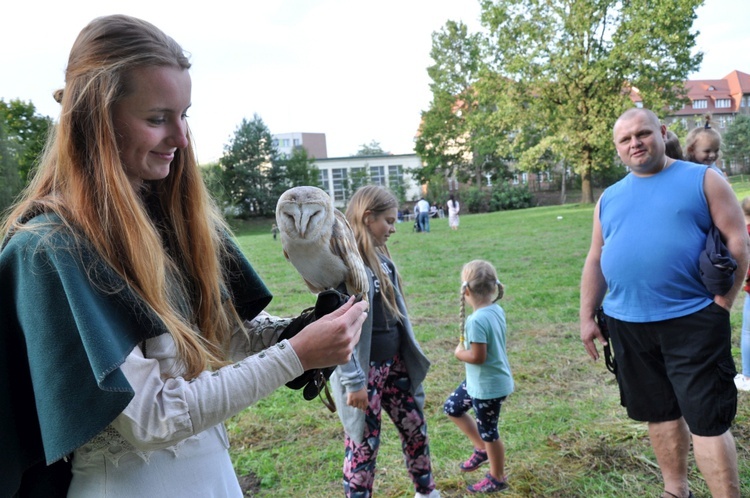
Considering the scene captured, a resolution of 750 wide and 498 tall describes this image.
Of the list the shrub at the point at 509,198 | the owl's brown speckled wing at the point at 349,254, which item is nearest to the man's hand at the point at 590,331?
the owl's brown speckled wing at the point at 349,254

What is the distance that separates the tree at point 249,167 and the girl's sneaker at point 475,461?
73.6 feet

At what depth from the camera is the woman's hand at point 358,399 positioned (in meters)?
2.68

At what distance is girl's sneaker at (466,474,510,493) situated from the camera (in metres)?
3.40

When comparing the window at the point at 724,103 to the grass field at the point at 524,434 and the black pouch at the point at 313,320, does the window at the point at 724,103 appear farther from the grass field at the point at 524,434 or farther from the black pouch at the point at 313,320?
the black pouch at the point at 313,320

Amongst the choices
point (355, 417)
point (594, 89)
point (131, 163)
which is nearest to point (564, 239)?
point (355, 417)

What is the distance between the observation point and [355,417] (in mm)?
2861

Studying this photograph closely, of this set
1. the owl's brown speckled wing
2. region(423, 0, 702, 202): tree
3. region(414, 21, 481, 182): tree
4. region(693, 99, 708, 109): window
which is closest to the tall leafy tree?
region(423, 0, 702, 202): tree

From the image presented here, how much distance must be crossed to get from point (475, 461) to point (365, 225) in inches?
71.4

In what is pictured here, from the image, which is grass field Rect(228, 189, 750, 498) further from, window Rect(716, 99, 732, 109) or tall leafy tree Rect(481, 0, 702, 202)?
window Rect(716, 99, 732, 109)

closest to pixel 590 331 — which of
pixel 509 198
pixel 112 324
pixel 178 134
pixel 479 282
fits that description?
pixel 479 282

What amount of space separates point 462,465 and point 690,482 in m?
1.37

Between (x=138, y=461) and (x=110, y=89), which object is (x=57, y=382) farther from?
(x=110, y=89)

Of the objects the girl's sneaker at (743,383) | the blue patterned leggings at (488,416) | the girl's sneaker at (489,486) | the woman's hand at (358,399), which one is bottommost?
the girl's sneaker at (489,486)

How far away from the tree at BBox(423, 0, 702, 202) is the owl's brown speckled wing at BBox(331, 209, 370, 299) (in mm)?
28538
